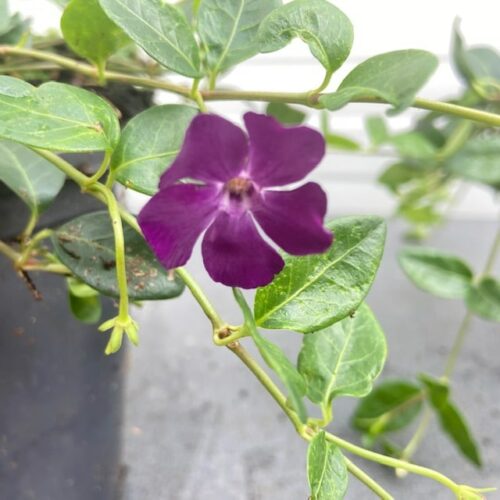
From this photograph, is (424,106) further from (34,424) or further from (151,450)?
(151,450)

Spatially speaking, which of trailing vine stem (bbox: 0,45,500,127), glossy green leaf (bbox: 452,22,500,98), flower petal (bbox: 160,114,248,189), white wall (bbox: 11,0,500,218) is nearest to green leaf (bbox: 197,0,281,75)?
trailing vine stem (bbox: 0,45,500,127)

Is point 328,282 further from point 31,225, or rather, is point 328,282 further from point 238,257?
point 31,225

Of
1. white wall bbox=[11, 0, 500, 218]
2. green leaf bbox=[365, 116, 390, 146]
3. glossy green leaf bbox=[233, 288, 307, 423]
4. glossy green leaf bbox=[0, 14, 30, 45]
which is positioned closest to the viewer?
glossy green leaf bbox=[233, 288, 307, 423]

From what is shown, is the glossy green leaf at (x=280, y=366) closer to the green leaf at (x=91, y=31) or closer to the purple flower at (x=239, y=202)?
the purple flower at (x=239, y=202)

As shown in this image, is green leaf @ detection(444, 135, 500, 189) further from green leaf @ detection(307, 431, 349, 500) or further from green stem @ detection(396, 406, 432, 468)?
green leaf @ detection(307, 431, 349, 500)

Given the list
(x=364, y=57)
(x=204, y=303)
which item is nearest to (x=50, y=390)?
(x=204, y=303)
